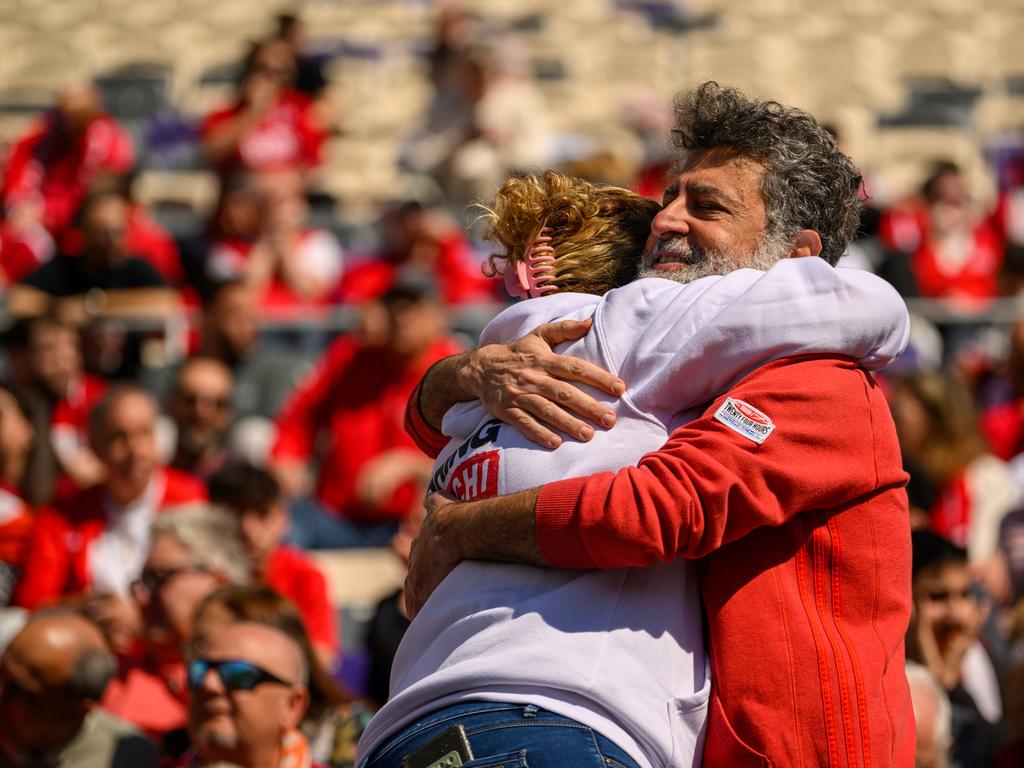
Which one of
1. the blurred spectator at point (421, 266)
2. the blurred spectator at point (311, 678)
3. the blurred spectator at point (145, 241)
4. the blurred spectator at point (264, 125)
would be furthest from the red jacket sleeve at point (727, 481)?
the blurred spectator at point (264, 125)

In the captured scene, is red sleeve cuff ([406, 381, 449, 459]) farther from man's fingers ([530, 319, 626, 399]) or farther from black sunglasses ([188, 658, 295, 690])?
black sunglasses ([188, 658, 295, 690])

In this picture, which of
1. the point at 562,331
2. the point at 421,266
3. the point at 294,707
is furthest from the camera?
the point at 421,266

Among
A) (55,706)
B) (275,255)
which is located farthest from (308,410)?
(55,706)

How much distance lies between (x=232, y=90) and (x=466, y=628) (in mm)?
12049

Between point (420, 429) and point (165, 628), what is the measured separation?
2085 mm

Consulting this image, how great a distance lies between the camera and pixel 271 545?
5668 millimetres

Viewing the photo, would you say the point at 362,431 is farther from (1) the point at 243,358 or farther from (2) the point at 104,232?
(2) the point at 104,232

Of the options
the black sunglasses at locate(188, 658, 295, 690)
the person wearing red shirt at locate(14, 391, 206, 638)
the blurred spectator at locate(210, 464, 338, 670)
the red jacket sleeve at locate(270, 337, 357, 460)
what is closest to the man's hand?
the black sunglasses at locate(188, 658, 295, 690)

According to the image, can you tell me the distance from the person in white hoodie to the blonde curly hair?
14 centimetres

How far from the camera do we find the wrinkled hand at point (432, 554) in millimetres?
2535

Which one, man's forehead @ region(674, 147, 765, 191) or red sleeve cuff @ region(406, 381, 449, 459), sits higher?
man's forehead @ region(674, 147, 765, 191)

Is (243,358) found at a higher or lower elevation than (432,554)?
higher

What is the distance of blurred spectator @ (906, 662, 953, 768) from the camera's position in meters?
3.95

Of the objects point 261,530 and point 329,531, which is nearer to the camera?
point 261,530
